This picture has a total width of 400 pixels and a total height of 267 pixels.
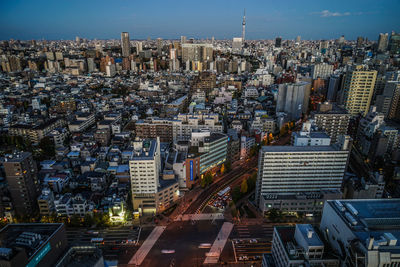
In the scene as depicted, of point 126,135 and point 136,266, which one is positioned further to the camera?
point 126,135

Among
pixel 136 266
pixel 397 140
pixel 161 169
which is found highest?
pixel 397 140

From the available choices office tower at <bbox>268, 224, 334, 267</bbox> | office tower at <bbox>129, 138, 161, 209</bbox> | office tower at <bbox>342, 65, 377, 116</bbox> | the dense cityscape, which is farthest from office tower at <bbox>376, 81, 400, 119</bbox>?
office tower at <bbox>129, 138, 161, 209</bbox>

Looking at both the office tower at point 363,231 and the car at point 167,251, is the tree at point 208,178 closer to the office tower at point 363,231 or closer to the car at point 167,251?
the car at point 167,251

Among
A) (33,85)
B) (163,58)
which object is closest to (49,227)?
(33,85)

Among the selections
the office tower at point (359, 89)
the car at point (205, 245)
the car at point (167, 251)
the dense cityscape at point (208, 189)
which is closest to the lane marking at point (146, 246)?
the dense cityscape at point (208, 189)

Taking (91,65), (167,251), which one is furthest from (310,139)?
(91,65)

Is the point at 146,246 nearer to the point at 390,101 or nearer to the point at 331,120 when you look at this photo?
the point at 331,120

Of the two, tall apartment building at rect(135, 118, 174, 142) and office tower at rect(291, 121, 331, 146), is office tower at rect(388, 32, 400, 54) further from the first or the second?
tall apartment building at rect(135, 118, 174, 142)

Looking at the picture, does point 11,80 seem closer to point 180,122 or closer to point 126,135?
point 126,135
